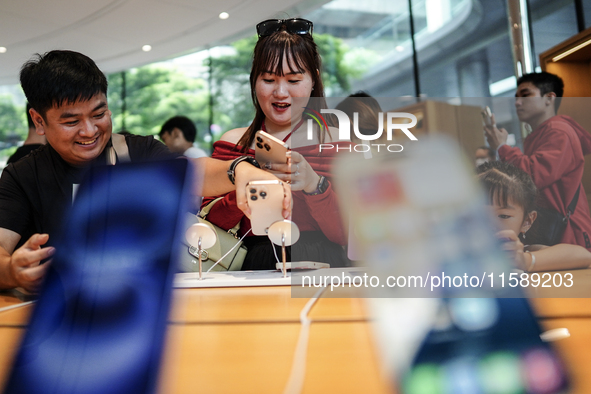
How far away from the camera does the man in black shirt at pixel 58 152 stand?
104 centimetres

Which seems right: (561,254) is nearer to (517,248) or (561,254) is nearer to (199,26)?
(517,248)

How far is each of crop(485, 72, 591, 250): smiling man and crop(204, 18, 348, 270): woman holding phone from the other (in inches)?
13.6

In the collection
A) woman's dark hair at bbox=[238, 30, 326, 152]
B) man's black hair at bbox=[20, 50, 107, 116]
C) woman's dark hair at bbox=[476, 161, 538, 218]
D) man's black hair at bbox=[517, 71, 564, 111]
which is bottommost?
woman's dark hair at bbox=[476, 161, 538, 218]

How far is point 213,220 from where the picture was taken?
1.15 m

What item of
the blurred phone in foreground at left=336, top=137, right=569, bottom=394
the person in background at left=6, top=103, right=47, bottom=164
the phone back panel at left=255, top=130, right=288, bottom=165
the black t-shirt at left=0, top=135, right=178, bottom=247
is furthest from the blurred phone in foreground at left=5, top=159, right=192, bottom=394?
the person in background at left=6, top=103, right=47, bottom=164

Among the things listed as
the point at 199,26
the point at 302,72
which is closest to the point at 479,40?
the point at 199,26

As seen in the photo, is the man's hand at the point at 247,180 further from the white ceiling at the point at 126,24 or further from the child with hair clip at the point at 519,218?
the white ceiling at the point at 126,24

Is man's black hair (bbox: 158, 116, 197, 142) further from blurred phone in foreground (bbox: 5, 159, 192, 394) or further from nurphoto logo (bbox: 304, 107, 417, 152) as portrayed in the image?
blurred phone in foreground (bbox: 5, 159, 192, 394)

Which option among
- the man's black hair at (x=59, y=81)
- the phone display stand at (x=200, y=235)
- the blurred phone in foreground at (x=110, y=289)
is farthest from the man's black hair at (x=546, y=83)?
the blurred phone in foreground at (x=110, y=289)

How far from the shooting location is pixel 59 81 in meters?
1.03

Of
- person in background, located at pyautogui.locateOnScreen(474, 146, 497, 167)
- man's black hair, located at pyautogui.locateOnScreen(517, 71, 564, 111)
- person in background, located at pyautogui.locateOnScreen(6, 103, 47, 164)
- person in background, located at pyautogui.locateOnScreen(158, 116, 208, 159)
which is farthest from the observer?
person in background, located at pyautogui.locateOnScreen(158, 116, 208, 159)

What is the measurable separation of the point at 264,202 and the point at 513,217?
18.2 inches

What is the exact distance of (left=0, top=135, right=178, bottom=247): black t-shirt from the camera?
43.2 inches

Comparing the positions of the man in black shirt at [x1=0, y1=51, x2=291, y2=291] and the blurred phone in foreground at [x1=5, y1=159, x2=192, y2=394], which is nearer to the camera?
the blurred phone in foreground at [x1=5, y1=159, x2=192, y2=394]
